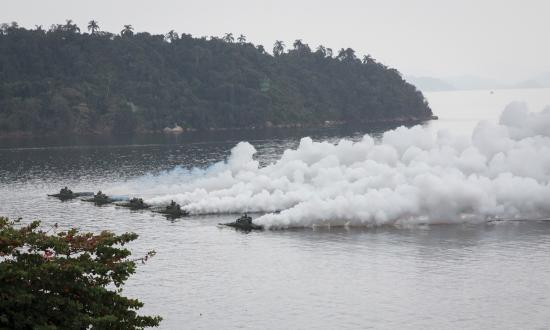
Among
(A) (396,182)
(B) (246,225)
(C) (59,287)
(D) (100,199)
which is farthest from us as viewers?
(D) (100,199)

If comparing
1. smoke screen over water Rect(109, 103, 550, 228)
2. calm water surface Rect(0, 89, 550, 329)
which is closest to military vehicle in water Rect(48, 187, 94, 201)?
calm water surface Rect(0, 89, 550, 329)

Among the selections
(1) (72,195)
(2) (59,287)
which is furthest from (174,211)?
(2) (59,287)

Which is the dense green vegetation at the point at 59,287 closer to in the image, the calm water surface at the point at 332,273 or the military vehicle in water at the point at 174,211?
the calm water surface at the point at 332,273

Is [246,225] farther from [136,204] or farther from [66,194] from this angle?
[66,194]

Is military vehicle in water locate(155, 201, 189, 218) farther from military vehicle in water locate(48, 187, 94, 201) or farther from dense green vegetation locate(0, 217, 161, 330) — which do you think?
dense green vegetation locate(0, 217, 161, 330)

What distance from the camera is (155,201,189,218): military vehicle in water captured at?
10794 cm

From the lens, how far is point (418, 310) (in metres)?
65.4

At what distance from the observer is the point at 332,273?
7638 centimetres

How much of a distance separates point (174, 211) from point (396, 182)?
3118cm

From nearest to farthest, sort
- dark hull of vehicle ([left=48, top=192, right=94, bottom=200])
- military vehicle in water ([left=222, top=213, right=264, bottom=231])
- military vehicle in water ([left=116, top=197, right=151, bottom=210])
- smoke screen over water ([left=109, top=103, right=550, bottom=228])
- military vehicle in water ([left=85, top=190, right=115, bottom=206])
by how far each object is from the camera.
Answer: military vehicle in water ([left=222, top=213, right=264, bottom=231]) < smoke screen over water ([left=109, top=103, right=550, bottom=228]) < military vehicle in water ([left=116, top=197, right=151, bottom=210]) < military vehicle in water ([left=85, top=190, right=115, bottom=206]) < dark hull of vehicle ([left=48, top=192, right=94, bottom=200])

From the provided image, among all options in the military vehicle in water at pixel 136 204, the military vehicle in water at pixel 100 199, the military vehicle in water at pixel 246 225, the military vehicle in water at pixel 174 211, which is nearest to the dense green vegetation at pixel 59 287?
the military vehicle in water at pixel 246 225

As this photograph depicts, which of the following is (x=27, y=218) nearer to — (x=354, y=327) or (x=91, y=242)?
(x=354, y=327)

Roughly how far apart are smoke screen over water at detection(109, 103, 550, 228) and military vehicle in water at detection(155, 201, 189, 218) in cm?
171

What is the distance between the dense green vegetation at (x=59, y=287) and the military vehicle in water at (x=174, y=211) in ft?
227
